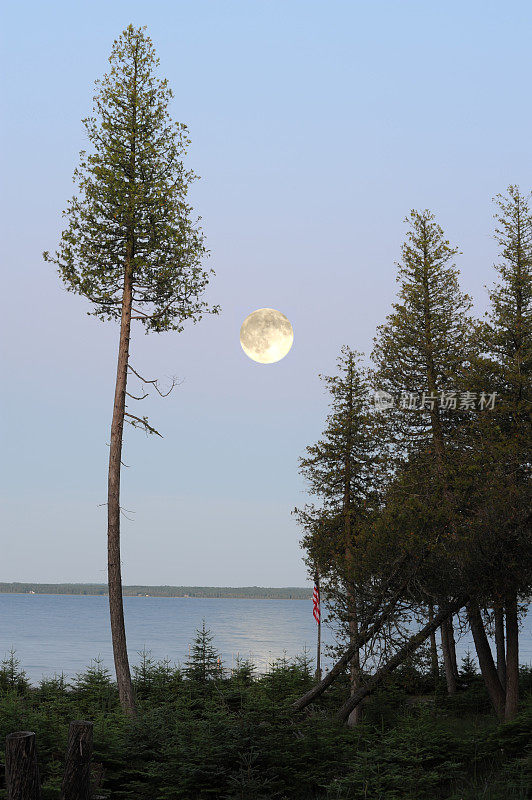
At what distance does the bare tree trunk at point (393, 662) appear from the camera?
1622 cm

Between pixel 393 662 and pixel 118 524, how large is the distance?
286 inches

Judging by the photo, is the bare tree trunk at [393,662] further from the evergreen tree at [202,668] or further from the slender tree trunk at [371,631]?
the evergreen tree at [202,668]

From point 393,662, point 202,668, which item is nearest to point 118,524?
point 202,668

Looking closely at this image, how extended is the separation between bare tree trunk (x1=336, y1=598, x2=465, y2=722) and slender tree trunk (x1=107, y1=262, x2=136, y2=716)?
4938 mm

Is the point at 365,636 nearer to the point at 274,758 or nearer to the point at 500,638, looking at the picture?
the point at 500,638

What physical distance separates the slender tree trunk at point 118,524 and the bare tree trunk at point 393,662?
194 inches

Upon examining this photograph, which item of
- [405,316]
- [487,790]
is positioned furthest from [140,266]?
[487,790]

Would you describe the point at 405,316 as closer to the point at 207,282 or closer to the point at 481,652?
Result: the point at 207,282

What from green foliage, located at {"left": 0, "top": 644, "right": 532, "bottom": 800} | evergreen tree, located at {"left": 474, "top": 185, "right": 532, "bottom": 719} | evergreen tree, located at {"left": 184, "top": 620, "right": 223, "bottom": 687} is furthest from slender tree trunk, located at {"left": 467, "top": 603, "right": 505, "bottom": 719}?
evergreen tree, located at {"left": 184, "top": 620, "right": 223, "bottom": 687}

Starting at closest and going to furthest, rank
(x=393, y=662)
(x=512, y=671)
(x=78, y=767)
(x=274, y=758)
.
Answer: (x=78, y=767) < (x=274, y=758) < (x=393, y=662) < (x=512, y=671)

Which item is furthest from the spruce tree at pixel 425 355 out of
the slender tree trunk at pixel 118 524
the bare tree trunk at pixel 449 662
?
the slender tree trunk at pixel 118 524

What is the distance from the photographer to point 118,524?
16953 mm

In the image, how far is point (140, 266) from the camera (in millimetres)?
18109

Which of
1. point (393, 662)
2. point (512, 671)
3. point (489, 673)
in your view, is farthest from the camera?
point (489, 673)
